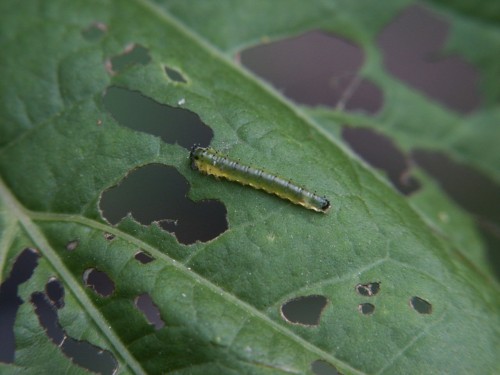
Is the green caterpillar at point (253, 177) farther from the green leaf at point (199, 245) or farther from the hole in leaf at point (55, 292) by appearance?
the hole in leaf at point (55, 292)

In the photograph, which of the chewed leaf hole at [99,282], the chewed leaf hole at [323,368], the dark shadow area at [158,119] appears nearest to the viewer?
the chewed leaf hole at [323,368]

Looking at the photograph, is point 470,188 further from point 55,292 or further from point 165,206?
point 55,292

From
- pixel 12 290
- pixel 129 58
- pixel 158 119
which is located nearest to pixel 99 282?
pixel 12 290

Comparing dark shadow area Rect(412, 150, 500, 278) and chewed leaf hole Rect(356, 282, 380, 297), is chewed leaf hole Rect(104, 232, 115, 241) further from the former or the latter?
dark shadow area Rect(412, 150, 500, 278)

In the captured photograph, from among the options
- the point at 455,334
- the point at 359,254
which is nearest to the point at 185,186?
the point at 359,254

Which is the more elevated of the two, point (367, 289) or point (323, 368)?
point (367, 289)

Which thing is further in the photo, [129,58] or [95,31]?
[95,31]

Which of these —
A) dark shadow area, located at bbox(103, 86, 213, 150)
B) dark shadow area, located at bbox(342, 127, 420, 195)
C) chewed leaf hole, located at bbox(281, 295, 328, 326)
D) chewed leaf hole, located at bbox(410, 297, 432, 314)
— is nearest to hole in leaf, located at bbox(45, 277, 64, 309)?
dark shadow area, located at bbox(103, 86, 213, 150)

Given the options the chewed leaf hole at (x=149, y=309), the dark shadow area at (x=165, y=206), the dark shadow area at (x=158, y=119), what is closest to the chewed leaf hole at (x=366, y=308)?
the dark shadow area at (x=165, y=206)
